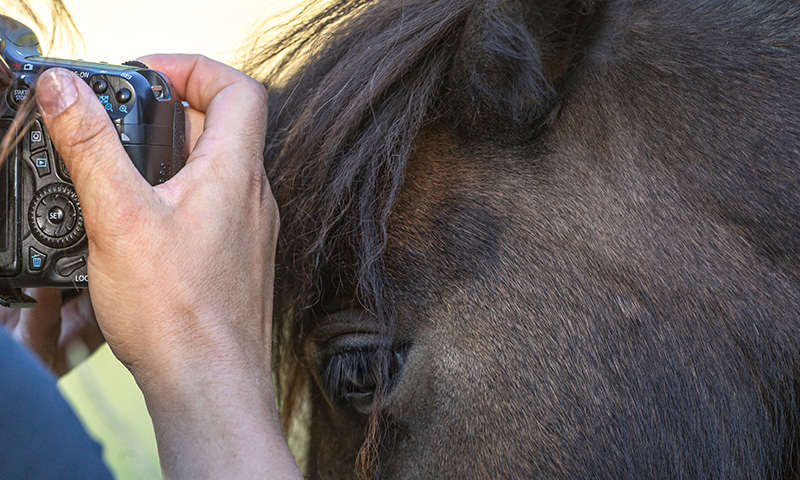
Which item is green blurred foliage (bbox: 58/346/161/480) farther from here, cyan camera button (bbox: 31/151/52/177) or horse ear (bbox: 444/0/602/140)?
horse ear (bbox: 444/0/602/140)

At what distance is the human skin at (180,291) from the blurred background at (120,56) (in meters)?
0.11

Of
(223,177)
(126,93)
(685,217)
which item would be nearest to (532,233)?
(685,217)

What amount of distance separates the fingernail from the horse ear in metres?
0.49

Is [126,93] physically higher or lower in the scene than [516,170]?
higher

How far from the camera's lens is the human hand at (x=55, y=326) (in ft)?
3.78

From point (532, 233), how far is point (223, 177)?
44cm

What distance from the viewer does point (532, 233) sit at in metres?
0.93

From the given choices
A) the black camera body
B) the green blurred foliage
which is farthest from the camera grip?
the green blurred foliage

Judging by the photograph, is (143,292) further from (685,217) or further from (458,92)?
(685,217)

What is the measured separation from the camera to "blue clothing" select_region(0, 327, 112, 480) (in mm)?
558

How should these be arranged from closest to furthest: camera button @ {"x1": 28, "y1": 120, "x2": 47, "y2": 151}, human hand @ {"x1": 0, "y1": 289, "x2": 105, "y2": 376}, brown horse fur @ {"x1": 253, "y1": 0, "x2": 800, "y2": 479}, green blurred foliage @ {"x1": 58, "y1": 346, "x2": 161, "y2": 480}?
camera button @ {"x1": 28, "y1": 120, "x2": 47, "y2": 151} → brown horse fur @ {"x1": 253, "y1": 0, "x2": 800, "y2": 479} → green blurred foliage @ {"x1": 58, "y1": 346, "x2": 161, "y2": 480} → human hand @ {"x1": 0, "y1": 289, "x2": 105, "y2": 376}

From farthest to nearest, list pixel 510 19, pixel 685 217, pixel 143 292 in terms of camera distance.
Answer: pixel 685 217, pixel 510 19, pixel 143 292

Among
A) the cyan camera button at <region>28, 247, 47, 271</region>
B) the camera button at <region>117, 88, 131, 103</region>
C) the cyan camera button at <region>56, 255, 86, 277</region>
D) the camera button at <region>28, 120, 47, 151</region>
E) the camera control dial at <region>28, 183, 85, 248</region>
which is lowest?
the cyan camera button at <region>56, 255, 86, 277</region>

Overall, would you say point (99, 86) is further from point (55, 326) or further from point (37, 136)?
point (55, 326)
